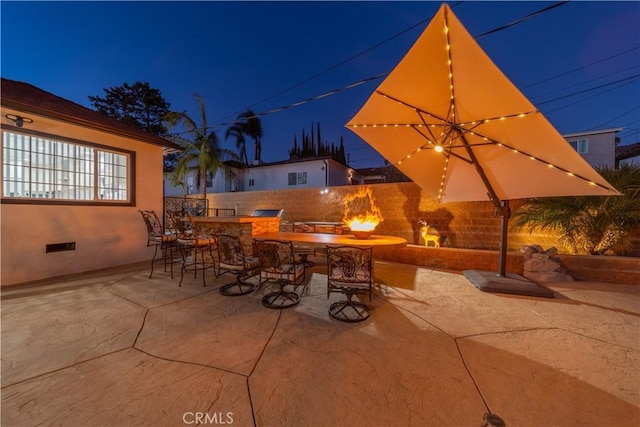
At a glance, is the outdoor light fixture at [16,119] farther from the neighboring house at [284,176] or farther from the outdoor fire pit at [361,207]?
the neighboring house at [284,176]

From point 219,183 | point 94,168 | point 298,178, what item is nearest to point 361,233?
point 94,168

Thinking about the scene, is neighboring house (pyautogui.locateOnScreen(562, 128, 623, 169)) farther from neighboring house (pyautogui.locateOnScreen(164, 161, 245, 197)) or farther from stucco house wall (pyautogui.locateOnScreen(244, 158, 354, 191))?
neighboring house (pyautogui.locateOnScreen(164, 161, 245, 197))

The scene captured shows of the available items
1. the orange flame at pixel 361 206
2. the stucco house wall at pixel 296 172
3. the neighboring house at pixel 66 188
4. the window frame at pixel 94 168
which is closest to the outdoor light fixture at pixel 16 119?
the neighboring house at pixel 66 188

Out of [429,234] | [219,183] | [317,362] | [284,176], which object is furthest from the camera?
[219,183]

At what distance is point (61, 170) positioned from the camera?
5.39 m

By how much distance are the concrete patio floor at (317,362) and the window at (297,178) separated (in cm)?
1287

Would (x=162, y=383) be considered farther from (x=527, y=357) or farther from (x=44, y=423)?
(x=527, y=357)

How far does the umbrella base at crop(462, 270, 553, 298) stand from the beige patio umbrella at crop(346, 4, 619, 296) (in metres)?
0.02

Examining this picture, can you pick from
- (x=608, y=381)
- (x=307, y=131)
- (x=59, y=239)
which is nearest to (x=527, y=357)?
(x=608, y=381)

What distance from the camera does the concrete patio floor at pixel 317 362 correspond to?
5.76 ft

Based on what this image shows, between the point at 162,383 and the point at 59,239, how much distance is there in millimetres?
5490

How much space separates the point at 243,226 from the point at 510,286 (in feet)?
17.3

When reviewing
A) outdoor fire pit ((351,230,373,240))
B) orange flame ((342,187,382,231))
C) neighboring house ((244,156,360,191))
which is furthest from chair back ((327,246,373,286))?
neighboring house ((244,156,360,191))

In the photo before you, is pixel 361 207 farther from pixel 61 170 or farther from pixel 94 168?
pixel 61 170
